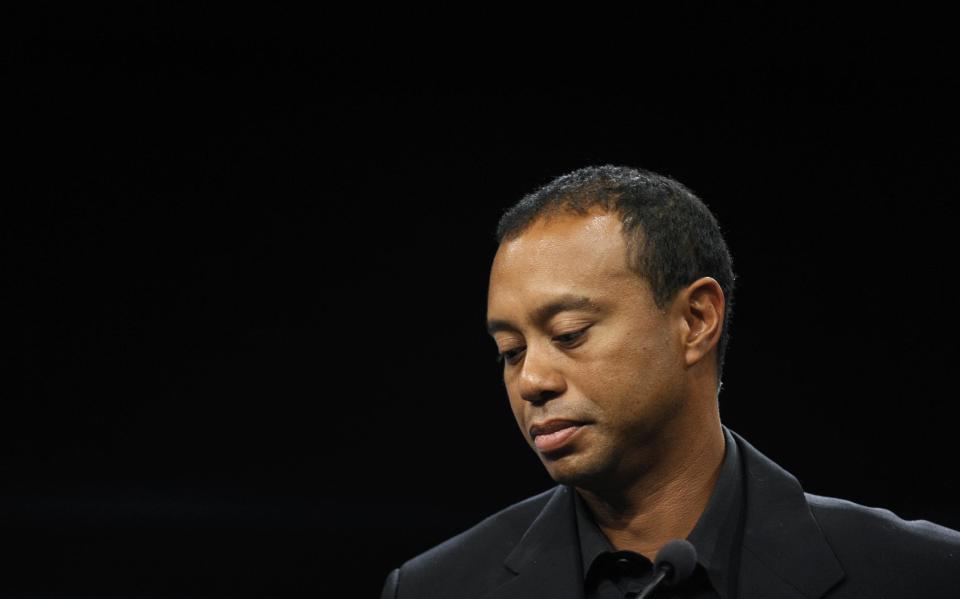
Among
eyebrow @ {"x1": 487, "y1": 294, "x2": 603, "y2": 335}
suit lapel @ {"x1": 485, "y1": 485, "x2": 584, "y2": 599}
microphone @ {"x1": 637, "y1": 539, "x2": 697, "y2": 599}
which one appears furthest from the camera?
suit lapel @ {"x1": 485, "y1": 485, "x2": 584, "y2": 599}

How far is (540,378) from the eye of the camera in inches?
59.8

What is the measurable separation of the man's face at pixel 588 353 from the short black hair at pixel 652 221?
27 mm

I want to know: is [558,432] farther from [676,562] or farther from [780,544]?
[780,544]

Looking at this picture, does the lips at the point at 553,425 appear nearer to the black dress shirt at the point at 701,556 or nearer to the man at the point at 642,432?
the man at the point at 642,432

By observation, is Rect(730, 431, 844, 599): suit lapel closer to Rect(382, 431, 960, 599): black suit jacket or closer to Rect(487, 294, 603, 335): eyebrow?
Rect(382, 431, 960, 599): black suit jacket

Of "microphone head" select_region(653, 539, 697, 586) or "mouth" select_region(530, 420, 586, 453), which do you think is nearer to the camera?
"microphone head" select_region(653, 539, 697, 586)

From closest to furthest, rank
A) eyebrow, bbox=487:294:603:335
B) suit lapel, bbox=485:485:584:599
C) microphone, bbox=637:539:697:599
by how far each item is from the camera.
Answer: microphone, bbox=637:539:697:599 → eyebrow, bbox=487:294:603:335 → suit lapel, bbox=485:485:584:599

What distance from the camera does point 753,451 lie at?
5.65ft

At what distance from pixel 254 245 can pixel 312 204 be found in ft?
0.55

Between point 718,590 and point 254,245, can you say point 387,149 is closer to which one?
point 254,245

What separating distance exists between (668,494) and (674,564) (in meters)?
0.23

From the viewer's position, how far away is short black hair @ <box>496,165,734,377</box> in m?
1.57

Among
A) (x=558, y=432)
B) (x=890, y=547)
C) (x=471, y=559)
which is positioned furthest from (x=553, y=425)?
(x=890, y=547)

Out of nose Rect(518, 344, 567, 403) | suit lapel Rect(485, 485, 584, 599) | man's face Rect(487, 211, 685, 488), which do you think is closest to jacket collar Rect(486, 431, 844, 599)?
suit lapel Rect(485, 485, 584, 599)
